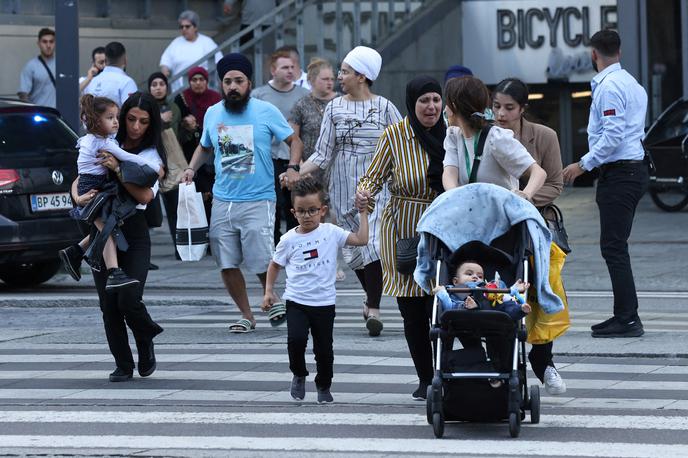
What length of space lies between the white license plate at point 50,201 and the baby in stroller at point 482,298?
286 inches

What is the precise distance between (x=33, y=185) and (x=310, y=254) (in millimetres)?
6202

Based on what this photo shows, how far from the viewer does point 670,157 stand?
803 inches

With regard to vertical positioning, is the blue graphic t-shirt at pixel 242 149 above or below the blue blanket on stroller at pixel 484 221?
above

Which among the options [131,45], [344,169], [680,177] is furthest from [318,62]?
[131,45]

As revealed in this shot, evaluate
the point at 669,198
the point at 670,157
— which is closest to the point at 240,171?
the point at 670,157

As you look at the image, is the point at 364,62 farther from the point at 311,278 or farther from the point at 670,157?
the point at 670,157

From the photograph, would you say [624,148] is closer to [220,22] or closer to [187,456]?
[187,456]

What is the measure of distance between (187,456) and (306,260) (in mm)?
1644

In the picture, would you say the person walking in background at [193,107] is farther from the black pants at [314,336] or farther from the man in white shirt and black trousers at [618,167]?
the black pants at [314,336]

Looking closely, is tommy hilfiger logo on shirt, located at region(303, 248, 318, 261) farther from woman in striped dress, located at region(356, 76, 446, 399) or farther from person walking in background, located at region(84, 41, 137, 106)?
person walking in background, located at region(84, 41, 137, 106)

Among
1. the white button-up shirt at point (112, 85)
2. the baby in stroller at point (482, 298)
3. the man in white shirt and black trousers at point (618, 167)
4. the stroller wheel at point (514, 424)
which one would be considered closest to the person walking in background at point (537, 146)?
the baby in stroller at point (482, 298)

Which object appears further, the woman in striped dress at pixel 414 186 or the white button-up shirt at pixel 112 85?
the white button-up shirt at pixel 112 85

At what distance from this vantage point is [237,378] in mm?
9227

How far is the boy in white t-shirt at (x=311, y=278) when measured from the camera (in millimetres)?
8203
